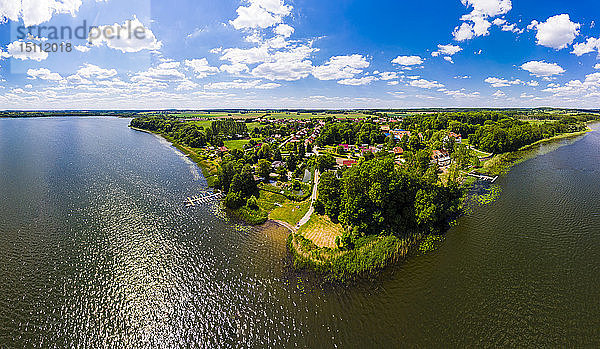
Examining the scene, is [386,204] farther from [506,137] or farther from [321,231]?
[506,137]

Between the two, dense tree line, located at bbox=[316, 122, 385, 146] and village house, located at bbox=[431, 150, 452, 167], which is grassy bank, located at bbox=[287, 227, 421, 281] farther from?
dense tree line, located at bbox=[316, 122, 385, 146]

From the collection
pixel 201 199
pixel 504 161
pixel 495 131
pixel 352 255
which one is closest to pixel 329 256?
pixel 352 255

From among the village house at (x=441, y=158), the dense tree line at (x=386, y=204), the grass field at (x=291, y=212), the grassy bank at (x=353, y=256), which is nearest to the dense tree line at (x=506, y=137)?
the village house at (x=441, y=158)

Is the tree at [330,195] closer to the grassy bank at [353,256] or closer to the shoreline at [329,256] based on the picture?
the shoreline at [329,256]

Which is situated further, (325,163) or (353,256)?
(325,163)

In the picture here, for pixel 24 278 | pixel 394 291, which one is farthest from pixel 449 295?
pixel 24 278

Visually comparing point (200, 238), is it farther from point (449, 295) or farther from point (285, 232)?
point (449, 295)
